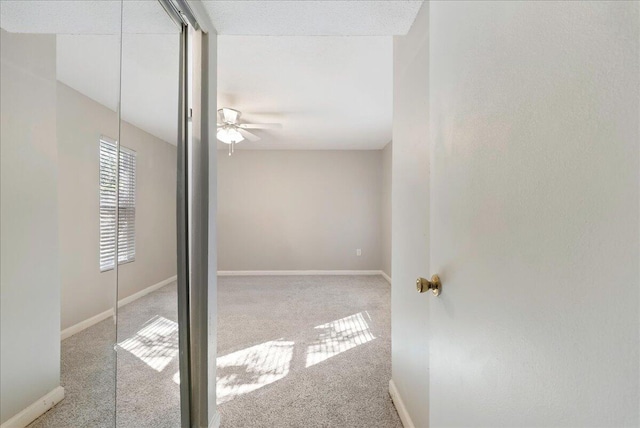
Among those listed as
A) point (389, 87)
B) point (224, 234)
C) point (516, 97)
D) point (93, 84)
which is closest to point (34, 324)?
point (93, 84)

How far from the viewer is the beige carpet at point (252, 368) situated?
102cm

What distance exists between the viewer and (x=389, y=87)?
111 inches

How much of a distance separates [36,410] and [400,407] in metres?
1.54

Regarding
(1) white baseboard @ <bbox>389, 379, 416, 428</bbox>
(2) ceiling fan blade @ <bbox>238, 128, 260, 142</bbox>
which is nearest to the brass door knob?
(1) white baseboard @ <bbox>389, 379, 416, 428</bbox>

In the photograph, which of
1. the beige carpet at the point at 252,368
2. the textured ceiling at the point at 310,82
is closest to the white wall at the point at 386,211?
the textured ceiling at the point at 310,82

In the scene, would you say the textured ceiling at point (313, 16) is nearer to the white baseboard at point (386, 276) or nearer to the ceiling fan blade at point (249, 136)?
the ceiling fan blade at point (249, 136)

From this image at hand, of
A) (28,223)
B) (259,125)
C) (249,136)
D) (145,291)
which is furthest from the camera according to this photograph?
(249,136)

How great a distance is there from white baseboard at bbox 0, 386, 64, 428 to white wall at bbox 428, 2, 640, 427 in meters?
1.06

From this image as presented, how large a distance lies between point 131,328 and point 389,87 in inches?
105

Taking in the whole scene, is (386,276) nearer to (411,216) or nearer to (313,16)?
(411,216)

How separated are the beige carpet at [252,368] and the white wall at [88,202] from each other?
10 cm

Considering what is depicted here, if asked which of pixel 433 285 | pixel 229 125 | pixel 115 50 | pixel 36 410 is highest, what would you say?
pixel 229 125

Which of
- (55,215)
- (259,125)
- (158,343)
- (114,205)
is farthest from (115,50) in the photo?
Answer: (259,125)

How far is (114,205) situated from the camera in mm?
1140
